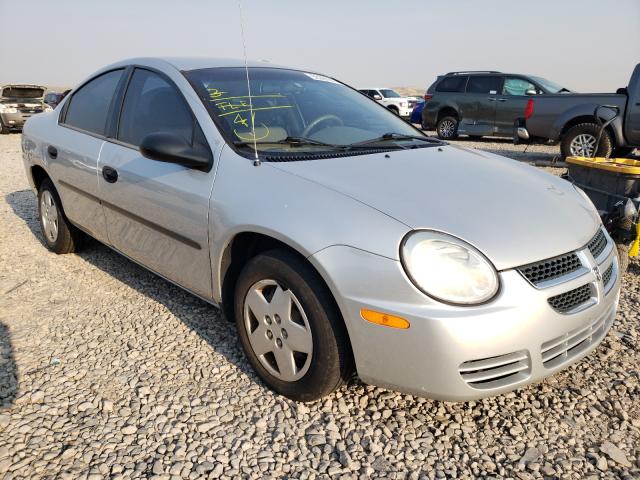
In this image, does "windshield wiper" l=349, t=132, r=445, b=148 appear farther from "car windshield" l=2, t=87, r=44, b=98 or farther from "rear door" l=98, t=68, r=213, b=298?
"car windshield" l=2, t=87, r=44, b=98

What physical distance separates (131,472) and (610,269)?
226 cm

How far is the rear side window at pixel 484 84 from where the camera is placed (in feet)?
40.1

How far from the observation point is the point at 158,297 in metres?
3.50

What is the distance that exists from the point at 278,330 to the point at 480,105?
1144 centimetres

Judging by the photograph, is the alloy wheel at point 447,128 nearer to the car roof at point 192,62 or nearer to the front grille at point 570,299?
Answer: the car roof at point 192,62

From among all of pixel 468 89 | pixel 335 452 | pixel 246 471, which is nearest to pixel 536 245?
pixel 335 452

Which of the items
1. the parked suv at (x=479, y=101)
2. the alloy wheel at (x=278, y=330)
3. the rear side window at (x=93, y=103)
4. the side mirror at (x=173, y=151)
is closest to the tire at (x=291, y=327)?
the alloy wheel at (x=278, y=330)

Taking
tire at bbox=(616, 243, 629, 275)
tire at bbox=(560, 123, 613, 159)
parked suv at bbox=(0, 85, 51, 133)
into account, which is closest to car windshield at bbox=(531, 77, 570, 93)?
tire at bbox=(560, 123, 613, 159)

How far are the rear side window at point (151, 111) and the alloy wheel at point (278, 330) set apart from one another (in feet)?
3.10

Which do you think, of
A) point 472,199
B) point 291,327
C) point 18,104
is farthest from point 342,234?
point 18,104

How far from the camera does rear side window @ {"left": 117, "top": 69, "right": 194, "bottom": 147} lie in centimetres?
280

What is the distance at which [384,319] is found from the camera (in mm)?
1902

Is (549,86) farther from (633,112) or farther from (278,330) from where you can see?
(278,330)

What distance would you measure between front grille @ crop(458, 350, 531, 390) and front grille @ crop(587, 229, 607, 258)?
66 centimetres
